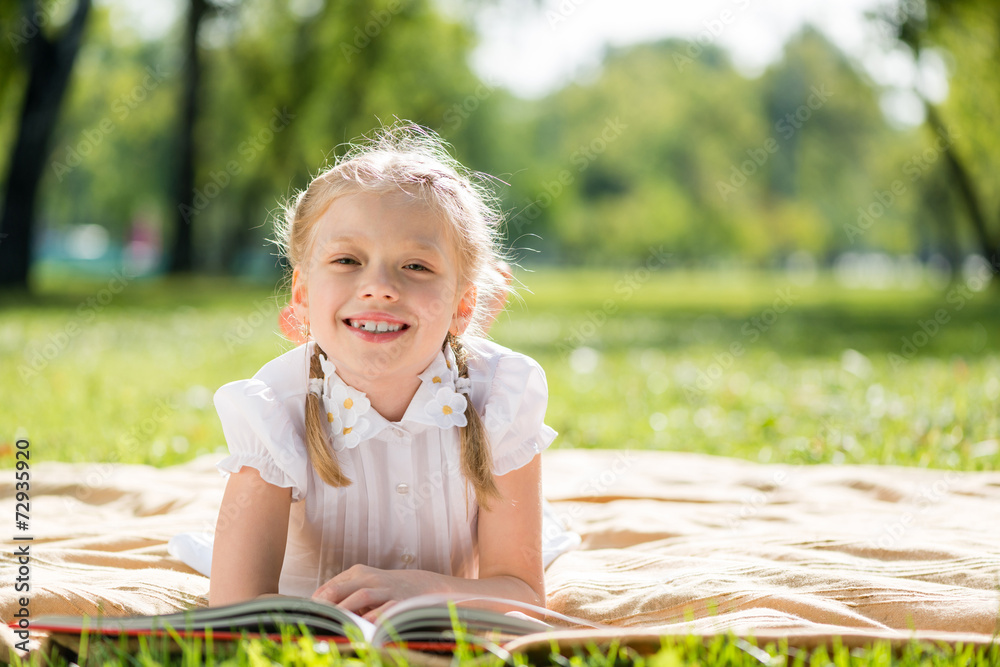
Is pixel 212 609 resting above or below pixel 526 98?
below

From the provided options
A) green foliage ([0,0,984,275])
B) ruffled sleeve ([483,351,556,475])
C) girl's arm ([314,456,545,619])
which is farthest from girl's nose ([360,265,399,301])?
green foliage ([0,0,984,275])

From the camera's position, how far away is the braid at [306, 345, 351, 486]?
236 cm

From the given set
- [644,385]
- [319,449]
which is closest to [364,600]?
[319,449]

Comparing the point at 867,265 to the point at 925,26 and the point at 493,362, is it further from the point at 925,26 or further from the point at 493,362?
the point at 493,362

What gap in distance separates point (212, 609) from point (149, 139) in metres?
29.1

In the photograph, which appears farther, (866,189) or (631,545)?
(866,189)

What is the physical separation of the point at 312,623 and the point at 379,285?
0.77 m

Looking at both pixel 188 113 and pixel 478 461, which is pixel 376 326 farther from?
pixel 188 113

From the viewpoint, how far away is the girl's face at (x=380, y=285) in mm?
2271

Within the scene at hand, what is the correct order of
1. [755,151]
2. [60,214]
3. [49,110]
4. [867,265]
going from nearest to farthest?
1. [49,110]
2. [755,151]
3. [60,214]
4. [867,265]

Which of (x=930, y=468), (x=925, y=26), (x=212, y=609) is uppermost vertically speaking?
(x=925, y=26)

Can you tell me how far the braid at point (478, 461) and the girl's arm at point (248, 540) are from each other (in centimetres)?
46

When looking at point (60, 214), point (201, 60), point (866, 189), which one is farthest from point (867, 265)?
point (201, 60)

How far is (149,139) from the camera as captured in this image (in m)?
28.6
